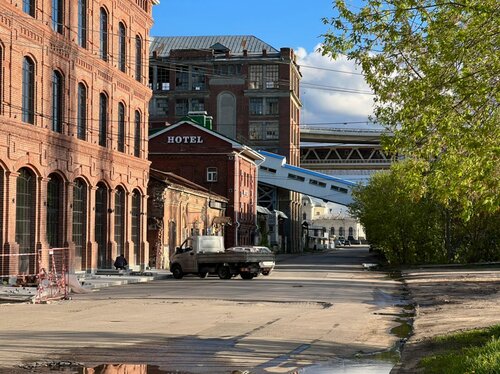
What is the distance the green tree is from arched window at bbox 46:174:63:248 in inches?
1030

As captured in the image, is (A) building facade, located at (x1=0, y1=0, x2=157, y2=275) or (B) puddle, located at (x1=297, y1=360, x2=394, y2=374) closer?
(B) puddle, located at (x1=297, y1=360, x2=394, y2=374)

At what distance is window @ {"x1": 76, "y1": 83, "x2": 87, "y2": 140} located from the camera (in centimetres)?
4097

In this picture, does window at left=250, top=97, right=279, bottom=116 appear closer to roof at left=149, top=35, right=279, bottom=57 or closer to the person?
roof at left=149, top=35, right=279, bottom=57

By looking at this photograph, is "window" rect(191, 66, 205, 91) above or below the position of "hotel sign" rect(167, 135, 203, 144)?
above

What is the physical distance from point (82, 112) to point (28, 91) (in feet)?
19.8

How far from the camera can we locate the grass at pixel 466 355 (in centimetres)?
936

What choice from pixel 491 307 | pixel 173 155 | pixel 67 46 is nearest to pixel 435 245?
pixel 173 155

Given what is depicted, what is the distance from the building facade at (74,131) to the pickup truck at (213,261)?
449cm

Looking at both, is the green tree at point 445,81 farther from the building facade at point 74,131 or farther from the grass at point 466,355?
the building facade at point 74,131

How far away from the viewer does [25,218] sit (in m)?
35.3

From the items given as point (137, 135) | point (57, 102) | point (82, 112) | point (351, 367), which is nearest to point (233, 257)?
point (82, 112)

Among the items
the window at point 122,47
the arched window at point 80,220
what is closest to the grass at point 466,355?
Result: the arched window at point 80,220

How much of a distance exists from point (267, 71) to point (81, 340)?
92592mm

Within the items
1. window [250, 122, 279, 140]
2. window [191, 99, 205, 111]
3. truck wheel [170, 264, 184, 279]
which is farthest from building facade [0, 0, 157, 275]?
window [250, 122, 279, 140]
